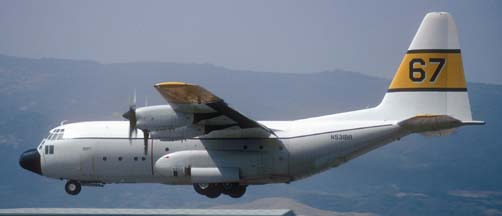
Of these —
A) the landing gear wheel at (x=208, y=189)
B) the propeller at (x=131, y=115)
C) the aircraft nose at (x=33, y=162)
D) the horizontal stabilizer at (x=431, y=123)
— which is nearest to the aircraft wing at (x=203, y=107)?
the propeller at (x=131, y=115)

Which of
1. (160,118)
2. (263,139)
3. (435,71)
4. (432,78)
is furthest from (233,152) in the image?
(435,71)

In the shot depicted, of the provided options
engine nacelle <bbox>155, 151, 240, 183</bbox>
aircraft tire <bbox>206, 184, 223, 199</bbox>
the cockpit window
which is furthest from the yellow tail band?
the cockpit window

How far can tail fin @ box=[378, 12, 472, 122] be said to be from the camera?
108 ft

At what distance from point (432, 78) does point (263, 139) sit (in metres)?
6.87

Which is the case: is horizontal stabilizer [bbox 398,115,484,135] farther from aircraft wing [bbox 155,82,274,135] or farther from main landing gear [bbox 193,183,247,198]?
main landing gear [bbox 193,183,247,198]

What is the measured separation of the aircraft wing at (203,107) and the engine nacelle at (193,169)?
1.21m

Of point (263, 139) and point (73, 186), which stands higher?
point (263, 139)

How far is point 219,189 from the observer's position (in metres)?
33.6

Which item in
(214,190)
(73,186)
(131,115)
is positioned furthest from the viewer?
(73,186)

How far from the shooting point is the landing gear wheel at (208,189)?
33312 mm

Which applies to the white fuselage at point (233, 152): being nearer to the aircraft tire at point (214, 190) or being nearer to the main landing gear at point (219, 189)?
the main landing gear at point (219, 189)

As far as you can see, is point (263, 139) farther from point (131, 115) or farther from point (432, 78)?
point (432, 78)

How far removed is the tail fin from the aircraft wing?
5471mm

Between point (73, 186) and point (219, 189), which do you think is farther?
point (73, 186)
